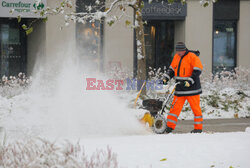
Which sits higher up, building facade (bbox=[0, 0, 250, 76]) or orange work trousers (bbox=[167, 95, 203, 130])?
building facade (bbox=[0, 0, 250, 76])

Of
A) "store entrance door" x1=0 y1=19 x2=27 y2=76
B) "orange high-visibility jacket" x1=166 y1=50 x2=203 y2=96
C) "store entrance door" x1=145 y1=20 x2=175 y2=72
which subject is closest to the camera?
"orange high-visibility jacket" x1=166 y1=50 x2=203 y2=96

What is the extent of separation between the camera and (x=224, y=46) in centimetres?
1827

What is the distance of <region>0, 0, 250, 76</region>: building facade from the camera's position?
16672 mm

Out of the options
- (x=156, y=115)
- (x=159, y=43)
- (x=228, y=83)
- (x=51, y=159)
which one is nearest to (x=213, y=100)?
(x=228, y=83)

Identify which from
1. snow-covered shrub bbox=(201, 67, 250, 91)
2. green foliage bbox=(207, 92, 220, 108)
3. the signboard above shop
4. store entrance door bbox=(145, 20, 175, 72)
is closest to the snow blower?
green foliage bbox=(207, 92, 220, 108)

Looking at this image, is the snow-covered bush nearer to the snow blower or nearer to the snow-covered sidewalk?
the snow blower

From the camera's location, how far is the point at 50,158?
12.6 feet

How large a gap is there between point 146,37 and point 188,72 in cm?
986

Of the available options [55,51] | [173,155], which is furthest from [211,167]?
[55,51]

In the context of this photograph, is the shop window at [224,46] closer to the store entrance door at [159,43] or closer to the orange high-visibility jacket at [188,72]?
the store entrance door at [159,43]

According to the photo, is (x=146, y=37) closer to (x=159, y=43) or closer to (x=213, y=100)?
(x=159, y=43)

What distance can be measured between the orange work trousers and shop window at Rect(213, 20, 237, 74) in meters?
10.1

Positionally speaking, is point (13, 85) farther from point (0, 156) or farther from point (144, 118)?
point (0, 156)

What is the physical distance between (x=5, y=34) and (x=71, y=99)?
10011mm
